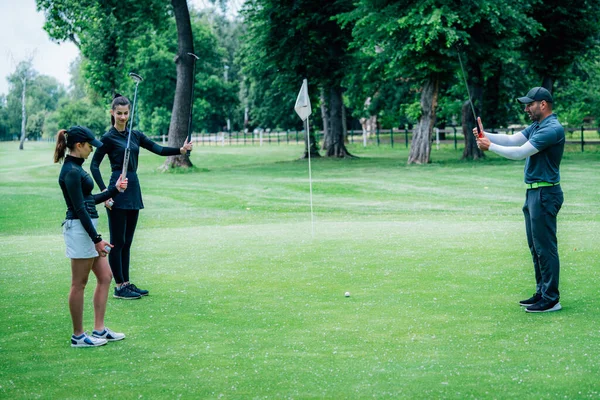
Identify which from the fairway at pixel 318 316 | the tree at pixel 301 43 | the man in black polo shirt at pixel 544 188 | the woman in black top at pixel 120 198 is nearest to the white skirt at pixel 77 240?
the fairway at pixel 318 316

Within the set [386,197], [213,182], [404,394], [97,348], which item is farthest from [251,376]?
[213,182]

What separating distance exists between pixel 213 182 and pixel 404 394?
26.8 m

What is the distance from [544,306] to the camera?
27.5 ft

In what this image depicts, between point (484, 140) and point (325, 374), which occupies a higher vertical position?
point (484, 140)

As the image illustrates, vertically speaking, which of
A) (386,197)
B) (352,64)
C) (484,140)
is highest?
(352,64)

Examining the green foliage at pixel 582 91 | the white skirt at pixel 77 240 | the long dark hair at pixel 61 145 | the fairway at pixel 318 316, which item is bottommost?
the fairway at pixel 318 316

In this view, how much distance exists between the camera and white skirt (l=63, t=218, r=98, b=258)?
24.0 feet

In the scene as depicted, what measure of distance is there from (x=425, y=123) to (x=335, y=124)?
32.2 feet

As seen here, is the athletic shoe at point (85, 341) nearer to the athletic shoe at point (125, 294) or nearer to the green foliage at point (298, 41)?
the athletic shoe at point (125, 294)

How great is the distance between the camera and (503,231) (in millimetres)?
15359

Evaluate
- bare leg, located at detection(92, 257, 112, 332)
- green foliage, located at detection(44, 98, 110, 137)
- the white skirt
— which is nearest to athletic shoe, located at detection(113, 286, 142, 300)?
bare leg, located at detection(92, 257, 112, 332)

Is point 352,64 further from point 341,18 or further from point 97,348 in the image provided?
point 97,348

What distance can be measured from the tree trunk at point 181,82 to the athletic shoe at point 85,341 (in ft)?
104

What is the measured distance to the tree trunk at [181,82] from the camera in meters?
39.5
